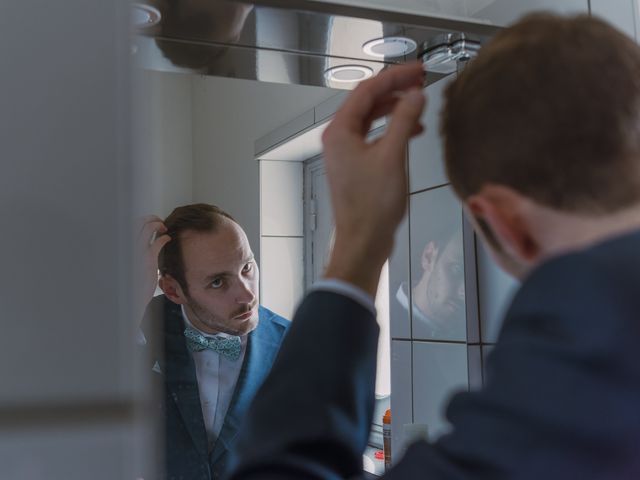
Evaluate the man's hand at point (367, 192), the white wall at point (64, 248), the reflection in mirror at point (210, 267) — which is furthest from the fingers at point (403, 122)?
the reflection in mirror at point (210, 267)

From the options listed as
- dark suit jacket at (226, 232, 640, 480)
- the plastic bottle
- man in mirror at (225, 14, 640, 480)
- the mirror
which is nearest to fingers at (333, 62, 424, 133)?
man in mirror at (225, 14, 640, 480)

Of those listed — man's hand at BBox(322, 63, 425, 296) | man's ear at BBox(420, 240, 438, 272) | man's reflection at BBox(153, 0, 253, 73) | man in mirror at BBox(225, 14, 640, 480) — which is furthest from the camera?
man's ear at BBox(420, 240, 438, 272)

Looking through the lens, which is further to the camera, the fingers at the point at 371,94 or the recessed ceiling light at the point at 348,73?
the recessed ceiling light at the point at 348,73

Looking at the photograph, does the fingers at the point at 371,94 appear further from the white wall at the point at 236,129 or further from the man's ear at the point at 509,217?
the white wall at the point at 236,129

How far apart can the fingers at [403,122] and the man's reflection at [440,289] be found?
0.54 m

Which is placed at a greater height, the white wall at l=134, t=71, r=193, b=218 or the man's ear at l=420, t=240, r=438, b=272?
the white wall at l=134, t=71, r=193, b=218

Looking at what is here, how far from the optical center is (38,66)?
0.16 metres

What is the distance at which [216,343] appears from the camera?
875mm

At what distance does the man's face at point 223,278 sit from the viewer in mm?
885

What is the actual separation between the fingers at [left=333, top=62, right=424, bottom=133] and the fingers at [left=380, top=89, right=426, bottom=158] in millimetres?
21

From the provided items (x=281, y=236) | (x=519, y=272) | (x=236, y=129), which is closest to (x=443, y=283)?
(x=281, y=236)

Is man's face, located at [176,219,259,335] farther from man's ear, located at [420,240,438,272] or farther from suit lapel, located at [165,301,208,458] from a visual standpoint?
man's ear, located at [420,240,438,272]

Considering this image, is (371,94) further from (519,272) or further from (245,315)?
(245,315)

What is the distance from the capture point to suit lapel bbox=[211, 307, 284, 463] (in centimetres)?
82
